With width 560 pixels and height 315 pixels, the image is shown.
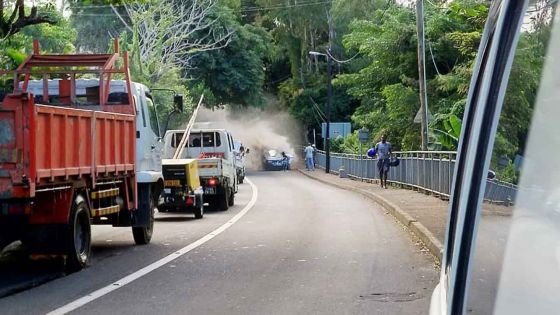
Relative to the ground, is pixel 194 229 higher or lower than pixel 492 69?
lower

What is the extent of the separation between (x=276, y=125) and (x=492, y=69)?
70053mm

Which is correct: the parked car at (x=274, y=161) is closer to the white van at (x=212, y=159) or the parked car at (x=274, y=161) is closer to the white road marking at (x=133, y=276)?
the white van at (x=212, y=159)

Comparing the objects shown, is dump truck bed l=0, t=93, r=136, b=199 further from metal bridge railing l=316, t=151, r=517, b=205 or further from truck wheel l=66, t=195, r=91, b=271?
metal bridge railing l=316, t=151, r=517, b=205

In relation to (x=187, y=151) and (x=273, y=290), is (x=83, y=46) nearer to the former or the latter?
(x=187, y=151)

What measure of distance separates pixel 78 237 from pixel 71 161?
1.10m

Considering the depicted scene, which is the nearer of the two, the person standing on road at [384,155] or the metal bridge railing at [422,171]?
the metal bridge railing at [422,171]

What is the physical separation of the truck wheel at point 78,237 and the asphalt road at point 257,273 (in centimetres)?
18

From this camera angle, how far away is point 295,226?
62.0 feet

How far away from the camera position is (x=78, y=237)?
11898mm

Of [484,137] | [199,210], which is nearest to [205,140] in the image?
[199,210]

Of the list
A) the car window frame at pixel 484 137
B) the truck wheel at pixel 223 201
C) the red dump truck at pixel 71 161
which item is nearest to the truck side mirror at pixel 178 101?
the red dump truck at pixel 71 161

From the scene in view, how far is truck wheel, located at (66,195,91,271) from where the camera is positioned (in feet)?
37.7

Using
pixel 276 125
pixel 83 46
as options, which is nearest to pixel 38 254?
pixel 83 46

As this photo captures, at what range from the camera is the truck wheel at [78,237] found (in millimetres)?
11500
